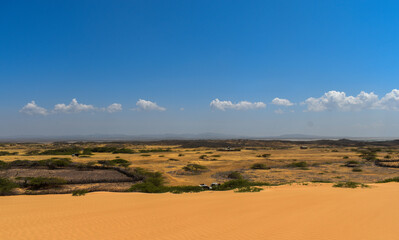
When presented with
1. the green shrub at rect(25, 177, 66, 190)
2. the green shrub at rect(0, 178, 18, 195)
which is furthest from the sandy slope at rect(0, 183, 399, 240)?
the green shrub at rect(25, 177, 66, 190)

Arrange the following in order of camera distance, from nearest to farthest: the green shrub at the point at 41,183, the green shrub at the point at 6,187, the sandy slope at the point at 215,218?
the sandy slope at the point at 215,218
the green shrub at the point at 6,187
the green shrub at the point at 41,183

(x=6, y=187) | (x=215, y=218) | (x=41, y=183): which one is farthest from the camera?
(x=41, y=183)

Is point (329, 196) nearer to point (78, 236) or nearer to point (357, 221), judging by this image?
point (357, 221)

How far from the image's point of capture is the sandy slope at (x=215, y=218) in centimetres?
809

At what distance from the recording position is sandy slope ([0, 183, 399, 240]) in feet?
26.5

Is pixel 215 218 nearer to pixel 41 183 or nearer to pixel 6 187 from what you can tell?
pixel 41 183

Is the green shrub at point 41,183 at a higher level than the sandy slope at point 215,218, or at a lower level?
lower

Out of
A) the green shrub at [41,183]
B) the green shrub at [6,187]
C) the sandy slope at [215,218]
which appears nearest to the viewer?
the sandy slope at [215,218]

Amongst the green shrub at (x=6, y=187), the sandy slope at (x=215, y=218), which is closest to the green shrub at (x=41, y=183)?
the green shrub at (x=6, y=187)

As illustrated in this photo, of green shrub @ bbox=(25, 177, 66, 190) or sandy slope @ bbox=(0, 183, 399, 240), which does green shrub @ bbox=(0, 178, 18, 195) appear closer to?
green shrub @ bbox=(25, 177, 66, 190)

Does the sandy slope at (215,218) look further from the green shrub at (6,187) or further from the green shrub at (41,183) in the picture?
the green shrub at (41,183)

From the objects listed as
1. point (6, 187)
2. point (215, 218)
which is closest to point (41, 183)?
point (6, 187)

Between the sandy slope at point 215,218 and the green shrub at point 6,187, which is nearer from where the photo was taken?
the sandy slope at point 215,218

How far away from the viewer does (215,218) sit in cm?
988
